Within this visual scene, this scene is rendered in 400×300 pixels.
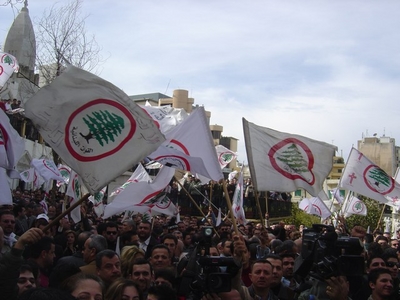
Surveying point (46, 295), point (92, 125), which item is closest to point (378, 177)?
point (92, 125)

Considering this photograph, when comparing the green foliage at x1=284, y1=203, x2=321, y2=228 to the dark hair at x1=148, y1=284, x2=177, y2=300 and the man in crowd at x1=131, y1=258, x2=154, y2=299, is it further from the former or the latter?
the dark hair at x1=148, y1=284, x2=177, y2=300

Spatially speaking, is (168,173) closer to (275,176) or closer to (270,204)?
(275,176)

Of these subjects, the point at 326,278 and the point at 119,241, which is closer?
the point at 326,278

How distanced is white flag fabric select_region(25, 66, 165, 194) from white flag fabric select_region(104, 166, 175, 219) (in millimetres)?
3914

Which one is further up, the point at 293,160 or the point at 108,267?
the point at 293,160

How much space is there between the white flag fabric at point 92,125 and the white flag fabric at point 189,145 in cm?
188

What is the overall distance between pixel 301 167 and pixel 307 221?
2181 centimetres

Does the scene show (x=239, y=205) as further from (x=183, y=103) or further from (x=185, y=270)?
(x=183, y=103)

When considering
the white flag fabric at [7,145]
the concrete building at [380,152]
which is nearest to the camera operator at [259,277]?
the white flag fabric at [7,145]

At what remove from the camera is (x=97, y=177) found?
19.1 feet

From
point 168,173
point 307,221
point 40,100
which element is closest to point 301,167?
point 168,173

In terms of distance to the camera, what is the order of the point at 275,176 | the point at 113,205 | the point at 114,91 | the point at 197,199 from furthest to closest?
1. the point at 197,199
2. the point at 113,205
3. the point at 275,176
4. the point at 114,91

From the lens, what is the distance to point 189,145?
8.27 meters

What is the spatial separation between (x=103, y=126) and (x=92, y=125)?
0.35 ft
